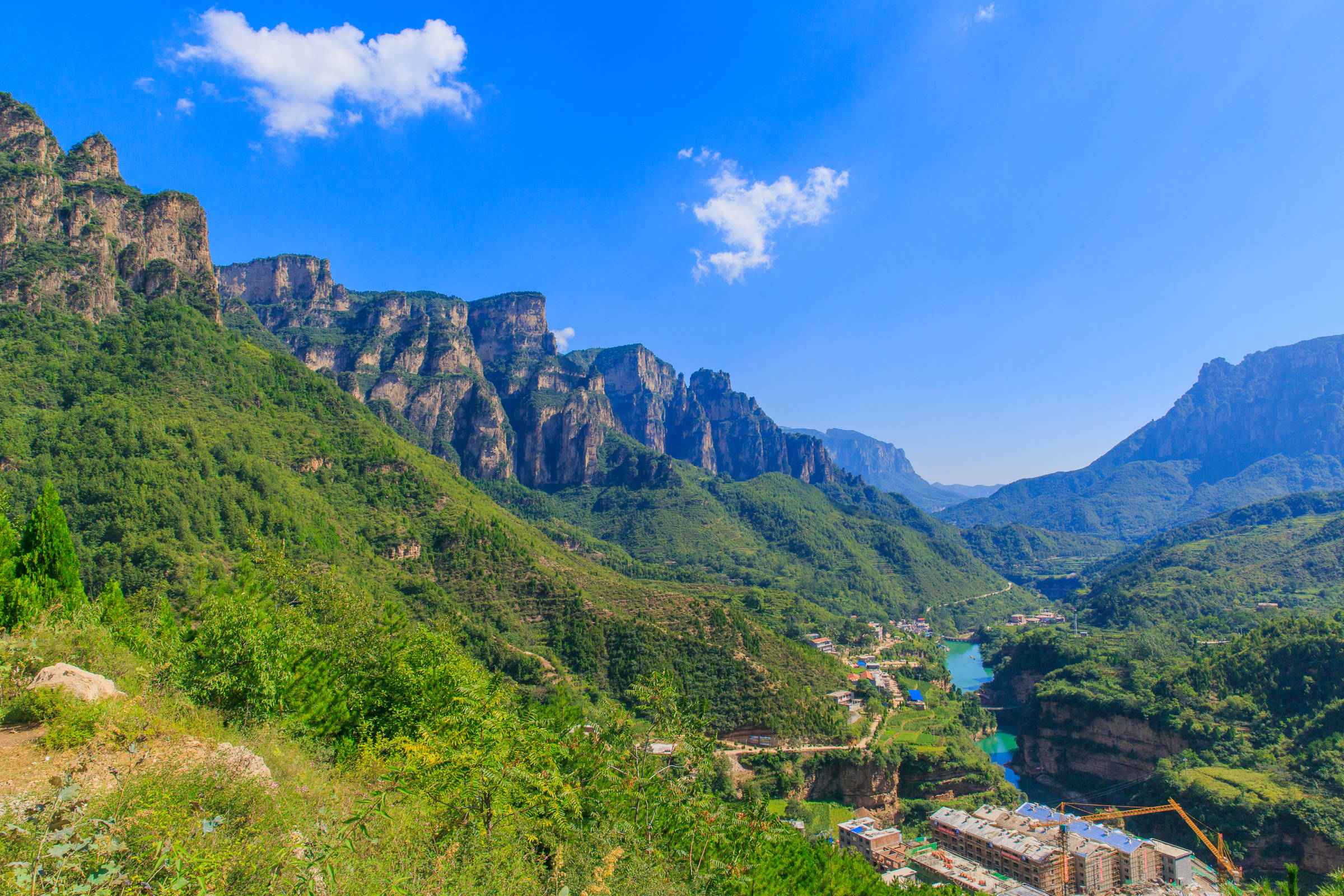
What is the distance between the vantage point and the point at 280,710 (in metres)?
18.6

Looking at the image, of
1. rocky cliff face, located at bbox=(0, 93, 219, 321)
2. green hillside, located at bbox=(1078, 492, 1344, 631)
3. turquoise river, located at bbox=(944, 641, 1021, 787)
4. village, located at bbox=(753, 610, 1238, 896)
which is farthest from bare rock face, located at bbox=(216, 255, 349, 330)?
green hillside, located at bbox=(1078, 492, 1344, 631)

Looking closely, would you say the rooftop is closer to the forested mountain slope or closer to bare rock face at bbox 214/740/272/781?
the forested mountain slope

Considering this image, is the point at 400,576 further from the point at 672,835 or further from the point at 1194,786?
the point at 1194,786

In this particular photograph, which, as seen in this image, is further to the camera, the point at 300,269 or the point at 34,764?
the point at 300,269

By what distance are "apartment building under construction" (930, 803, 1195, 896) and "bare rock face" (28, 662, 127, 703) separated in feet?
168

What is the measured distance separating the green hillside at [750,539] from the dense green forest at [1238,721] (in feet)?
207

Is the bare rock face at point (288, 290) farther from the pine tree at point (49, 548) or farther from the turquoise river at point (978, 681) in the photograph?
the turquoise river at point (978, 681)

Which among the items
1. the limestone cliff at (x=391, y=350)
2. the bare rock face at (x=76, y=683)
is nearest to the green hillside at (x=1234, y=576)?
the bare rock face at (x=76, y=683)

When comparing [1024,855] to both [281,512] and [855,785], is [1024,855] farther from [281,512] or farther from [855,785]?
[281,512]

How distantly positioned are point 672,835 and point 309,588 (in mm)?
32791

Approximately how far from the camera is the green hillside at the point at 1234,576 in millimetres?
107562

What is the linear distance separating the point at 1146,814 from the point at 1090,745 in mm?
13150

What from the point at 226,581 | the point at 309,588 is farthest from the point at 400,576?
the point at 309,588

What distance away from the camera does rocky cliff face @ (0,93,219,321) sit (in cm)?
6769
